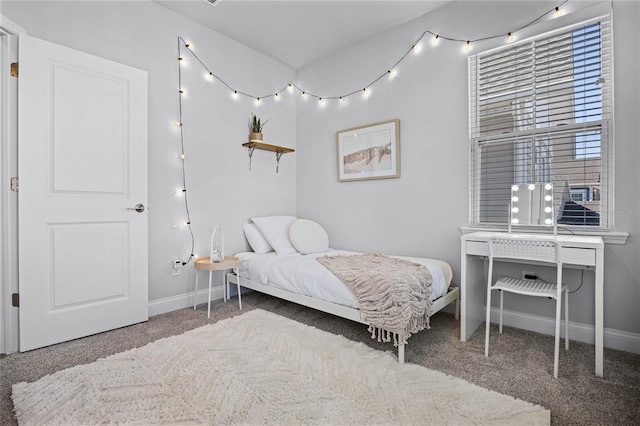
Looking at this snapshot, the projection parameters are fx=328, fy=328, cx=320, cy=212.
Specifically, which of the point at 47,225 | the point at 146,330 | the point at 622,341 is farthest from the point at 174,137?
the point at 622,341

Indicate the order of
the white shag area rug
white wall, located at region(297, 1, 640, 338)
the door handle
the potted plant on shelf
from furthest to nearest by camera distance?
the potted plant on shelf < the door handle < white wall, located at region(297, 1, 640, 338) < the white shag area rug

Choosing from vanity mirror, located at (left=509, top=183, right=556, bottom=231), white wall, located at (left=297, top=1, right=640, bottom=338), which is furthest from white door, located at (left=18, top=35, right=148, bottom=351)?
vanity mirror, located at (left=509, top=183, right=556, bottom=231)

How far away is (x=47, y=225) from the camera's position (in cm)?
226

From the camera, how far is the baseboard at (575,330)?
2188 millimetres

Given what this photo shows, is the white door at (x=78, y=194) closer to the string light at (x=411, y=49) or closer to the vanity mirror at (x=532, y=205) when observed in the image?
the string light at (x=411, y=49)

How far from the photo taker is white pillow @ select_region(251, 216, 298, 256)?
3.42 meters

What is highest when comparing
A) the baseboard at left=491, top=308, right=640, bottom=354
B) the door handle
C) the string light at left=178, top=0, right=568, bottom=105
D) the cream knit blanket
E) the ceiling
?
the ceiling

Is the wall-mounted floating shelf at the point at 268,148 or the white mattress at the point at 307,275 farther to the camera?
the wall-mounted floating shelf at the point at 268,148

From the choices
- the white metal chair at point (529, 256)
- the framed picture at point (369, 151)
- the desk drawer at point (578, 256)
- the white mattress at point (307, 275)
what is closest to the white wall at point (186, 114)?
the white mattress at point (307, 275)

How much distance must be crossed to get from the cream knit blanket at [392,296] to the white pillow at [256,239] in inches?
49.0

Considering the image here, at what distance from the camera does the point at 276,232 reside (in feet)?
11.6

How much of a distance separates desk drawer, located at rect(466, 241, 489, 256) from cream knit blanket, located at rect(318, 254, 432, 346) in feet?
1.11

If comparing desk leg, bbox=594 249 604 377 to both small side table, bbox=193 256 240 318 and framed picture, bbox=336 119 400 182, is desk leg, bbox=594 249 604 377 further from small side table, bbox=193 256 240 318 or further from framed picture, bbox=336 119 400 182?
small side table, bbox=193 256 240 318

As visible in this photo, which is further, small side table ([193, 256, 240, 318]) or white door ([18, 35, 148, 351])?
small side table ([193, 256, 240, 318])
